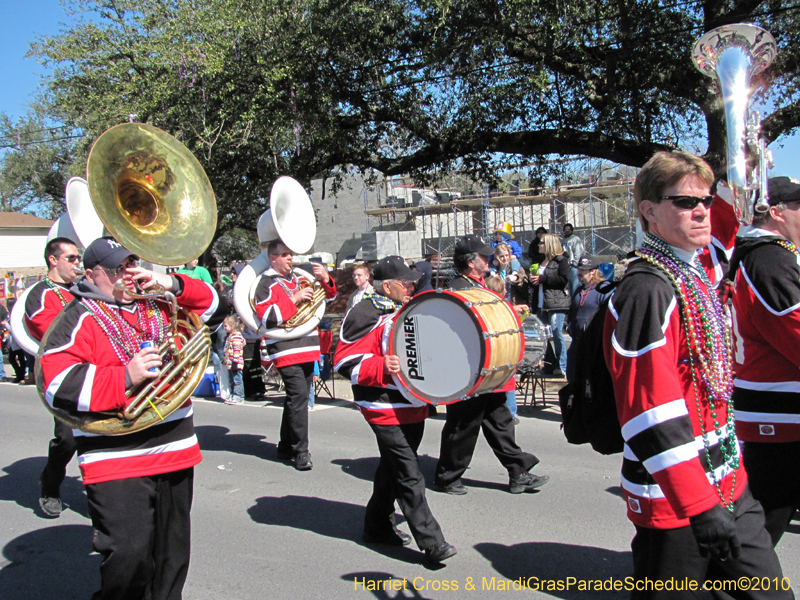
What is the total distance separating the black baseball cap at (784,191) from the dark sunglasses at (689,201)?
1.05 metres

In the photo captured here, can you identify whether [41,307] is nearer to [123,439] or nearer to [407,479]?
[123,439]

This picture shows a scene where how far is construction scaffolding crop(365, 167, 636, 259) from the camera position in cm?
2383

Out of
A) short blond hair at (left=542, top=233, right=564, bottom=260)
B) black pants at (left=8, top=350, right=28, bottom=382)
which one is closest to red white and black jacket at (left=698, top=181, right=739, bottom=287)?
short blond hair at (left=542, top=233, right=564, bottom=260)

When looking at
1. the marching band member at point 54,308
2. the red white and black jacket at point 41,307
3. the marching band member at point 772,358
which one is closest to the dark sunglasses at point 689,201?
the marching band member at point 772,358

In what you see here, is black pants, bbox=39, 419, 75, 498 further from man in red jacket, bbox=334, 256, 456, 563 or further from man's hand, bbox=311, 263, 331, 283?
man's hand, bbox=311, 263, 331, 283

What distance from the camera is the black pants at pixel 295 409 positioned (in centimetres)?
614

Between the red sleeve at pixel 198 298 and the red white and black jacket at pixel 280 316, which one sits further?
the red white and black jacket at pixel 280 316

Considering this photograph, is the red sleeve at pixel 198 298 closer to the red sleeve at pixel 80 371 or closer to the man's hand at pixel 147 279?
the man's hand at pixel 147 279

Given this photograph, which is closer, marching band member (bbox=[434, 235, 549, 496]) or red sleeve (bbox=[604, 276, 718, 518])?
red sleeve (bbox=[604, 276, 718, 518])

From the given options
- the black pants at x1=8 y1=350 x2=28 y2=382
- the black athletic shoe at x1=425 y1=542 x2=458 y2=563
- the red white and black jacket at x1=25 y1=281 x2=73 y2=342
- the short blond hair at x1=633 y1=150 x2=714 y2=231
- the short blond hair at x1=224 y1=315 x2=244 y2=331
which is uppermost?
the short blond hair at x1=633 y1=150 x2=714 y2=231

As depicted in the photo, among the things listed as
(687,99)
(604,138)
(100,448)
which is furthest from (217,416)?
(687,99)

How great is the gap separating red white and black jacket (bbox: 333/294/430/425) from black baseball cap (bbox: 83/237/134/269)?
1459 mm

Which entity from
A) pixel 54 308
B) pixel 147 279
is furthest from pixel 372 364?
pixel 54 308

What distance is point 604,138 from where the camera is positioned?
12109mm
